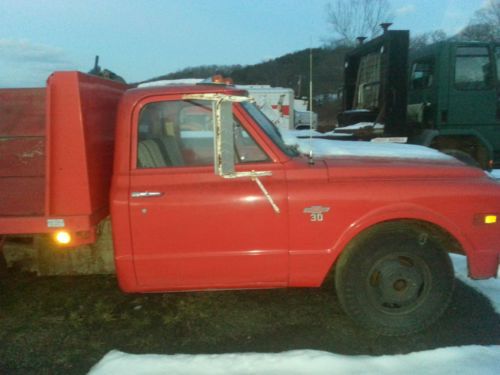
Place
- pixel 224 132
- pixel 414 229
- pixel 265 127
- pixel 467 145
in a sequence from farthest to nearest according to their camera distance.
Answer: pixel 467 145 → pixel 265 127 → pixel 414 229 → pixel 224 132

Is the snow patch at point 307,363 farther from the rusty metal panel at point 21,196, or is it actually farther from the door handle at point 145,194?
the rusty metal panel at point 21,196

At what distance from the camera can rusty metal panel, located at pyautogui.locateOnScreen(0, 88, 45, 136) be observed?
391cm

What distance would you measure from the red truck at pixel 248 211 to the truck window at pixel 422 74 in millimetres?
4073

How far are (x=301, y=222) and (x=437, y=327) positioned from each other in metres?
1.43

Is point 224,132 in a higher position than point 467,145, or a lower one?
higher

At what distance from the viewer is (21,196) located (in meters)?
3.62

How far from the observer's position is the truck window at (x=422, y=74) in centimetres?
687

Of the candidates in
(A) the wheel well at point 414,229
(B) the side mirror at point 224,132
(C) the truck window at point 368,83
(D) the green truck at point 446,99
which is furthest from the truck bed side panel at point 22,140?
(C) the truck window at point 368,83

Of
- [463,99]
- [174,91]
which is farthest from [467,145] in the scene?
[174,91]

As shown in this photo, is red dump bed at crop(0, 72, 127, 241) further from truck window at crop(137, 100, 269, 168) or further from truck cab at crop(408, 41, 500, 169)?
truck cab at crop(408, 41, 500, 169)

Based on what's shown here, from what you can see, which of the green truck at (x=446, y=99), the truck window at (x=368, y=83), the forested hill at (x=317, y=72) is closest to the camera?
the green truck at (x=446, y=99)

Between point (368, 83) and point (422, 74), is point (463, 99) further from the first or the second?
point (368, 83)

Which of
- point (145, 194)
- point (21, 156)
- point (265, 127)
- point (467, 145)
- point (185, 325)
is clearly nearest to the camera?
point (145, 194)

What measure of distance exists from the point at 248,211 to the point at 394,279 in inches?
48.4
